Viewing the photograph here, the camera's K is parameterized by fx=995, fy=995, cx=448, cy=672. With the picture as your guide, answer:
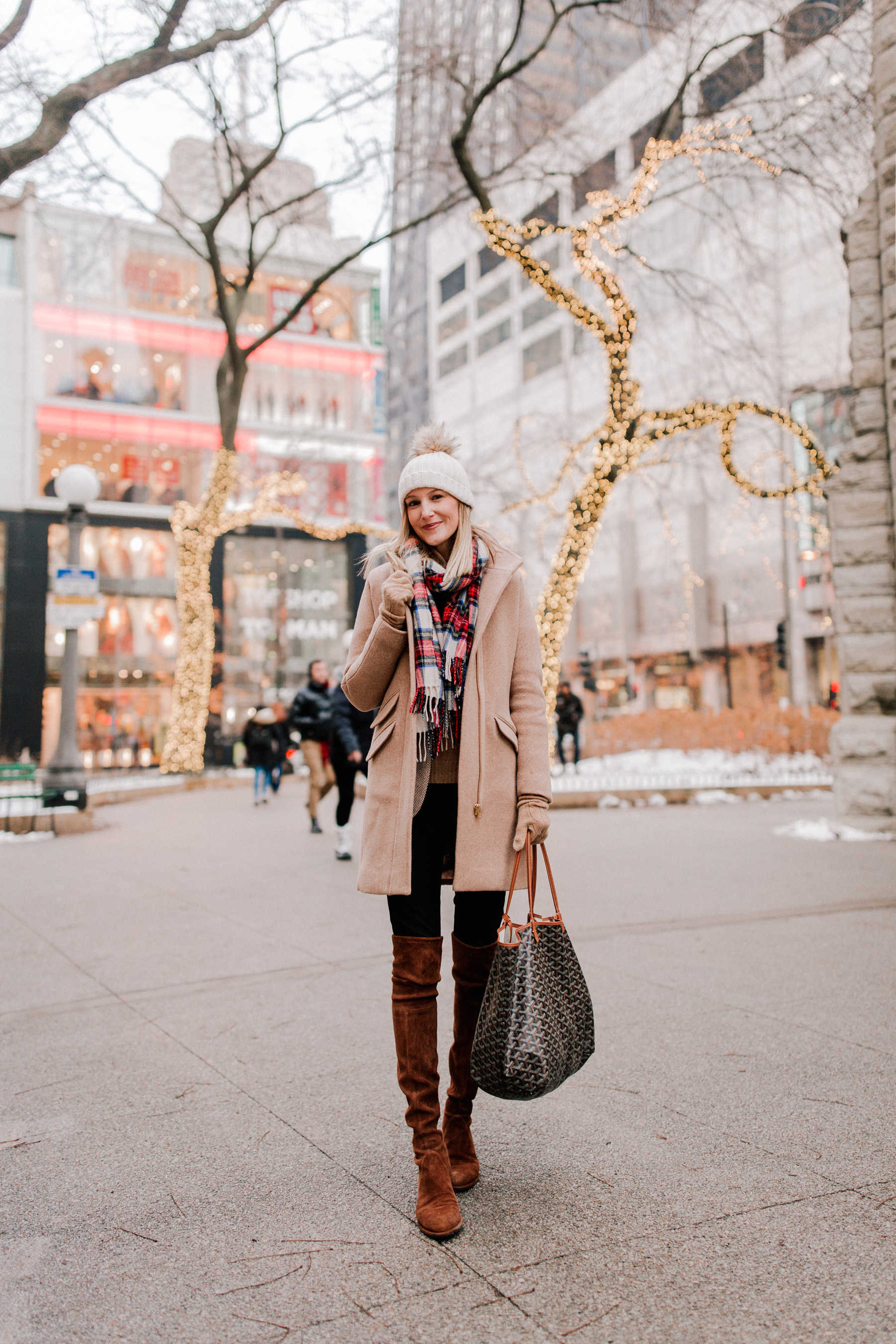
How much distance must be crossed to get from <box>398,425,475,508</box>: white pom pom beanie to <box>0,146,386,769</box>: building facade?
2512 centimetres

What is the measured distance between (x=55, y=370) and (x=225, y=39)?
2288cm

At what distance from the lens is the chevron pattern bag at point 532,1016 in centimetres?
238

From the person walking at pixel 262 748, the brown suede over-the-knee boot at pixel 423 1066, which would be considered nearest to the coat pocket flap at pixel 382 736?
the brown suede over-the-knee boot at pixel 423 1066

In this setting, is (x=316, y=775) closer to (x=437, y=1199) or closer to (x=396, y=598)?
(x=396, y=598)

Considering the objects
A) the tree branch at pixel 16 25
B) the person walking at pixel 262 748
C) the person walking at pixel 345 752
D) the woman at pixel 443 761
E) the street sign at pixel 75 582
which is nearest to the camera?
the woman at pixel 443 761

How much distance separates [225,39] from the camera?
9297 millimetres

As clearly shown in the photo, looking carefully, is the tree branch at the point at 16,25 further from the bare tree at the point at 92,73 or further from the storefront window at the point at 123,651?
the storefront window at the point at 123,651

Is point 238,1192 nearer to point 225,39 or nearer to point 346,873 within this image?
point 346,873

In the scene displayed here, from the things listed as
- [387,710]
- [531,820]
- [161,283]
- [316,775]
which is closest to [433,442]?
[387,710]

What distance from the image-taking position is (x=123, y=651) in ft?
96.8

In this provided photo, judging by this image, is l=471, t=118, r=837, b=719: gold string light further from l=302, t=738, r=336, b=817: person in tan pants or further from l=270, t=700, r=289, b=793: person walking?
l=270, t=700, r=289, b=793: person walking

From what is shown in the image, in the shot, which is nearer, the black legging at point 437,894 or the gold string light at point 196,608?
the black legging at point 437,894

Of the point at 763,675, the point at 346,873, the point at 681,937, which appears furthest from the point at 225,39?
the point at 763,675

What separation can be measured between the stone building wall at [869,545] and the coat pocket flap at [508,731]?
767cm
